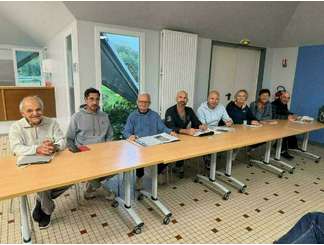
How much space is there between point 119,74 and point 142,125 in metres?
1.46

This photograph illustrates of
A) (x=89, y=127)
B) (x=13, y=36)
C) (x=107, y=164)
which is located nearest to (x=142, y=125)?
(x=89, y=127)

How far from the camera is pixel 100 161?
1882 mm

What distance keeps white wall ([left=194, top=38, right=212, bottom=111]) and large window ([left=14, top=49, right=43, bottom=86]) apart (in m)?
4.59

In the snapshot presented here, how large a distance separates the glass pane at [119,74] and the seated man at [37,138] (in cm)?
172

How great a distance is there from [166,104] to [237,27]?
1856 millimetres

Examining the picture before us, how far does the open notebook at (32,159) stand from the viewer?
5.74ft

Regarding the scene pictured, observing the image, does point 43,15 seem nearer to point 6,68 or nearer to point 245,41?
point 6,68

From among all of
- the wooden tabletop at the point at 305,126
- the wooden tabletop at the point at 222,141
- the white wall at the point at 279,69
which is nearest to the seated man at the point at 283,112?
the wooden tabletop at the point at 305,126

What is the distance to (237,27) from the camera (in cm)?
419

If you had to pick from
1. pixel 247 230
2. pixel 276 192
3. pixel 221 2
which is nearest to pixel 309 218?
pixel 247 230

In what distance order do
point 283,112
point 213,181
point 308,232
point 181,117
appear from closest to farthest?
point 308,232, point 213,181, point 181,117, point 283,112

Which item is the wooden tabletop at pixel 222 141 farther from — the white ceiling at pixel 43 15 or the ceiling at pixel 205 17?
the white ceiling at pixel 43 15

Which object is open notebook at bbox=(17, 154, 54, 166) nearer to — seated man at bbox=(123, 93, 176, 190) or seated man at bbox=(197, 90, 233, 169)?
seated man at bbox=(123, 93, 176, 190)

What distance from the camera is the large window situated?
20.9ft
